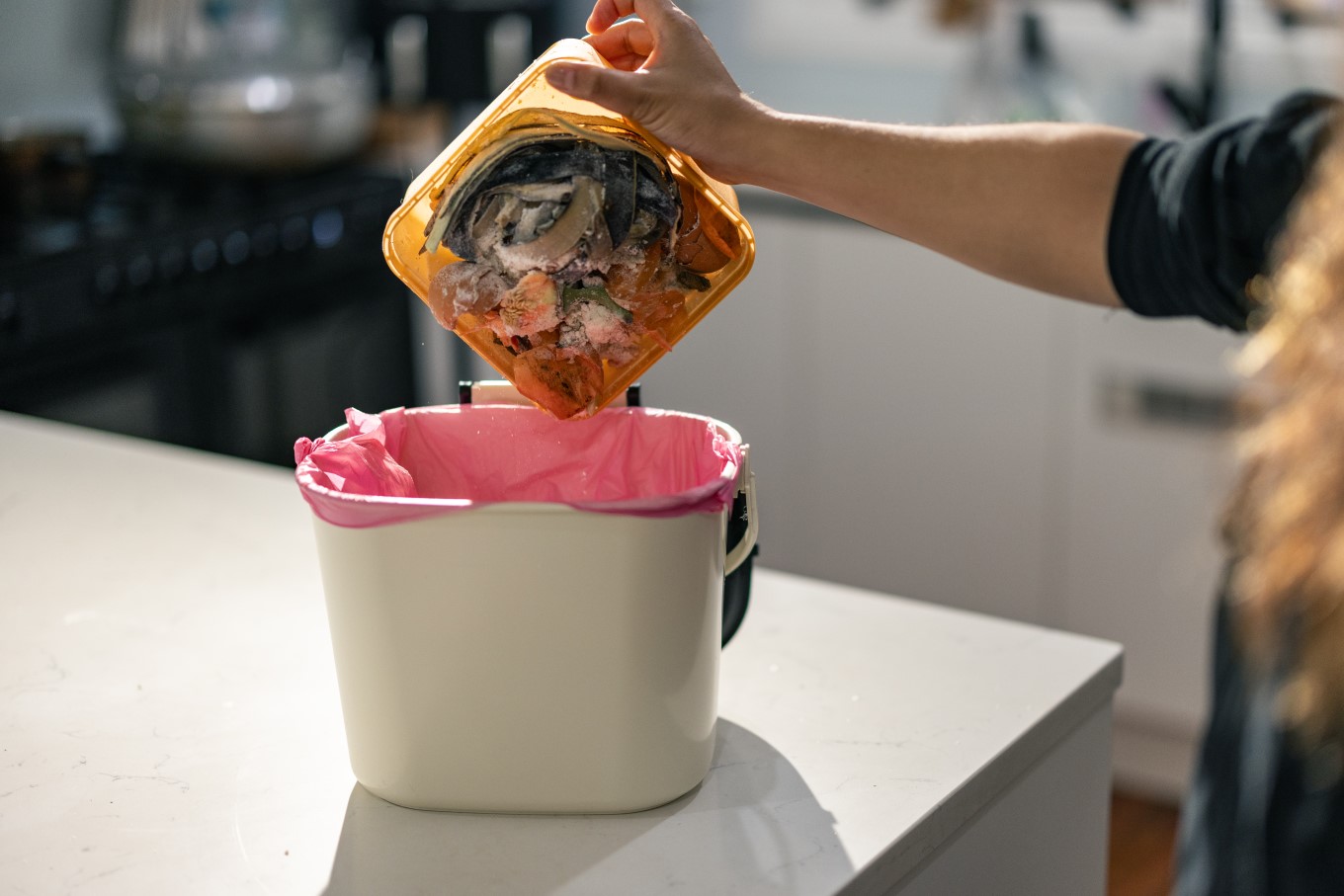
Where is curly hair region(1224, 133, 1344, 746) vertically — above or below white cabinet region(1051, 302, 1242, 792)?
above

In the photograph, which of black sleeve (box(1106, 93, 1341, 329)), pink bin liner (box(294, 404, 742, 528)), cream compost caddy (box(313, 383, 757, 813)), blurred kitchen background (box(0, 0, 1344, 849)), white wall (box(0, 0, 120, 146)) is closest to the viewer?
cream compost caddy (box(313, 383, 757, 813))

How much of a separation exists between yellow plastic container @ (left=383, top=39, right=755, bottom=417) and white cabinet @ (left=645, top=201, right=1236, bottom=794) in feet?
4.76

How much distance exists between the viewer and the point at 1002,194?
1.14m

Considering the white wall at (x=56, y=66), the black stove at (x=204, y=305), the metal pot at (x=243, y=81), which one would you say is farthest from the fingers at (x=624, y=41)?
the white wall at (x=56, y=66)

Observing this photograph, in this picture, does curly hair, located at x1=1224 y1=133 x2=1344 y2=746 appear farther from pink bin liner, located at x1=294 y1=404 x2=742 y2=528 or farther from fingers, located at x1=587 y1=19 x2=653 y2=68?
fingers, located at x1=587 y1=19 x2=653 y2=68

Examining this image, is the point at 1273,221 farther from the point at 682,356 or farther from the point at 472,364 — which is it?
the point at 472,364

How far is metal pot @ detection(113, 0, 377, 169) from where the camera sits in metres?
2.59

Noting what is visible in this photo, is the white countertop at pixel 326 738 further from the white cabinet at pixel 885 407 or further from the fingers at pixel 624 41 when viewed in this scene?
the white cabinet at pixel 885 407

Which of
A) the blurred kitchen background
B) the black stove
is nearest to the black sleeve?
the blurred kitchen background

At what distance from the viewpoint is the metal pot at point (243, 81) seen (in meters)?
2.59

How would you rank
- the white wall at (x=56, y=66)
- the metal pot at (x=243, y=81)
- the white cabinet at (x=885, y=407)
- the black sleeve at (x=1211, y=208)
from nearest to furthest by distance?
1. the black sleeve at (x=1211, y=208)
2. the white cabinet at (x=885, y=407)
3. the metal pot at (x=243, y=81)
4. the white wall at (x=56, y=66)

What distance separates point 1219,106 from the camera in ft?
8.21

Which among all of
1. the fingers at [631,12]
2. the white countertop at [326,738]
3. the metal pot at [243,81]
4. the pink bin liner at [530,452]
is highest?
the fingers at [631,12]

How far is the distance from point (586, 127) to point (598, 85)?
0.10 feet
